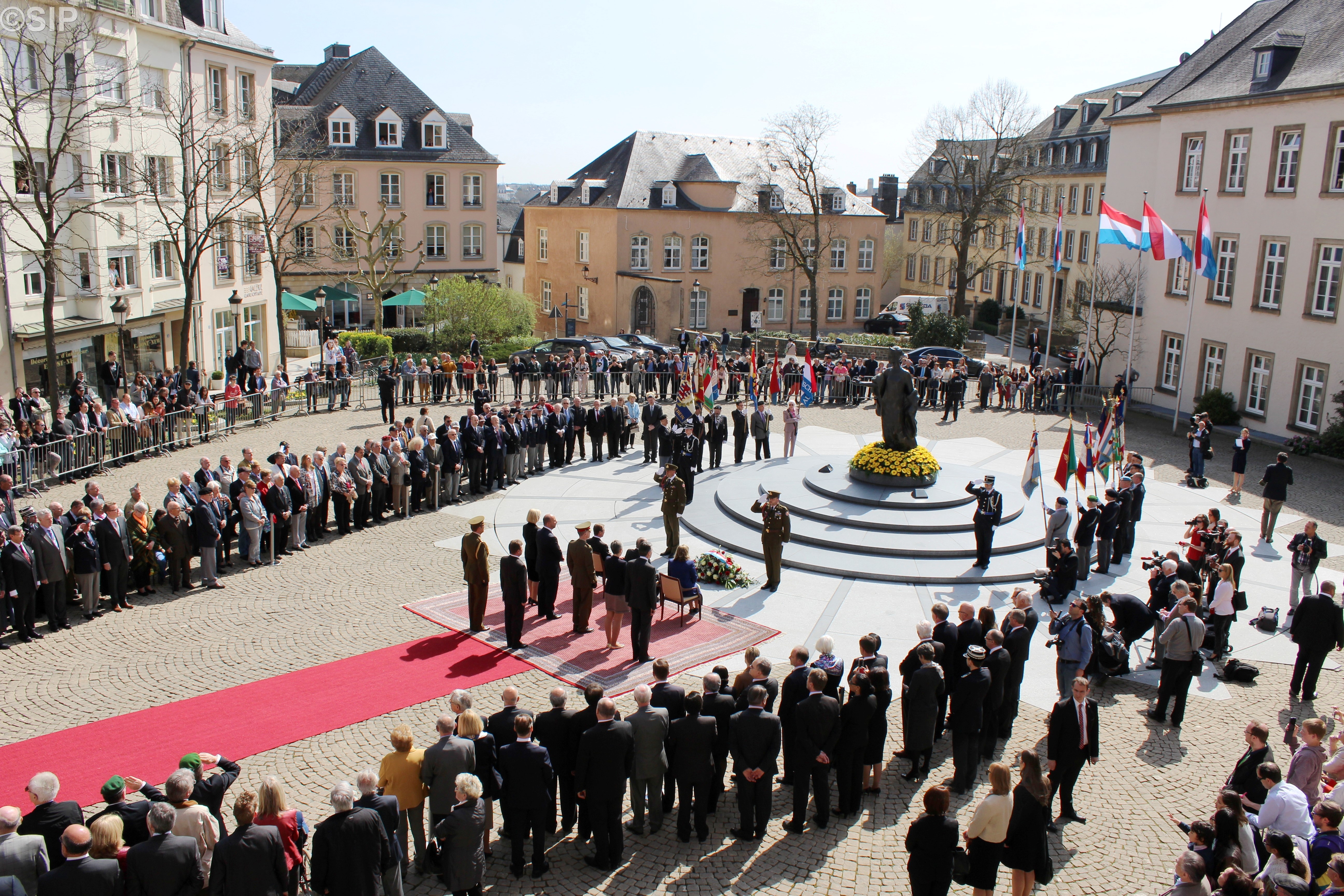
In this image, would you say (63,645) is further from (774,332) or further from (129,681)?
(774,332)

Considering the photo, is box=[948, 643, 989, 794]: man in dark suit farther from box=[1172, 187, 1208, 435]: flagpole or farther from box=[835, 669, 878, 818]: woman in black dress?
box=[1172, 187, 1208, 435]: flagpole

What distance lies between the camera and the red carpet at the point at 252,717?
386 inches

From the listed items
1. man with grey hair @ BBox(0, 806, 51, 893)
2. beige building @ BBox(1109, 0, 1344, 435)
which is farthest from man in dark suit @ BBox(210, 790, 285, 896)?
beige building @ BBox(1109, 0, 1344, 435)

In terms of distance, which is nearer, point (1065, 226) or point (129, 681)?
point (129, 681)

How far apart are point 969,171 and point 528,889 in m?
48.7

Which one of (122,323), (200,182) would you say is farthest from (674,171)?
(122,323)

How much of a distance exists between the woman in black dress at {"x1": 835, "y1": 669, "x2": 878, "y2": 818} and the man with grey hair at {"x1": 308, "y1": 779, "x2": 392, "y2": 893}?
4.18 metres

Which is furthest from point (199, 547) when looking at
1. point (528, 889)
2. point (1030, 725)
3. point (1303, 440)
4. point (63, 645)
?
point (1303, 440)

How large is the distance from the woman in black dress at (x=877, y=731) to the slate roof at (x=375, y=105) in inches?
1850

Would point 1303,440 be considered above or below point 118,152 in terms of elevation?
below

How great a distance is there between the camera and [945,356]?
1635 inches

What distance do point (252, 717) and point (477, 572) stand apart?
347 centimetres

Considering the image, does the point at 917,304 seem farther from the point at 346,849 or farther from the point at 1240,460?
the point at 346,849

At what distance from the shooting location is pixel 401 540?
1805cm
